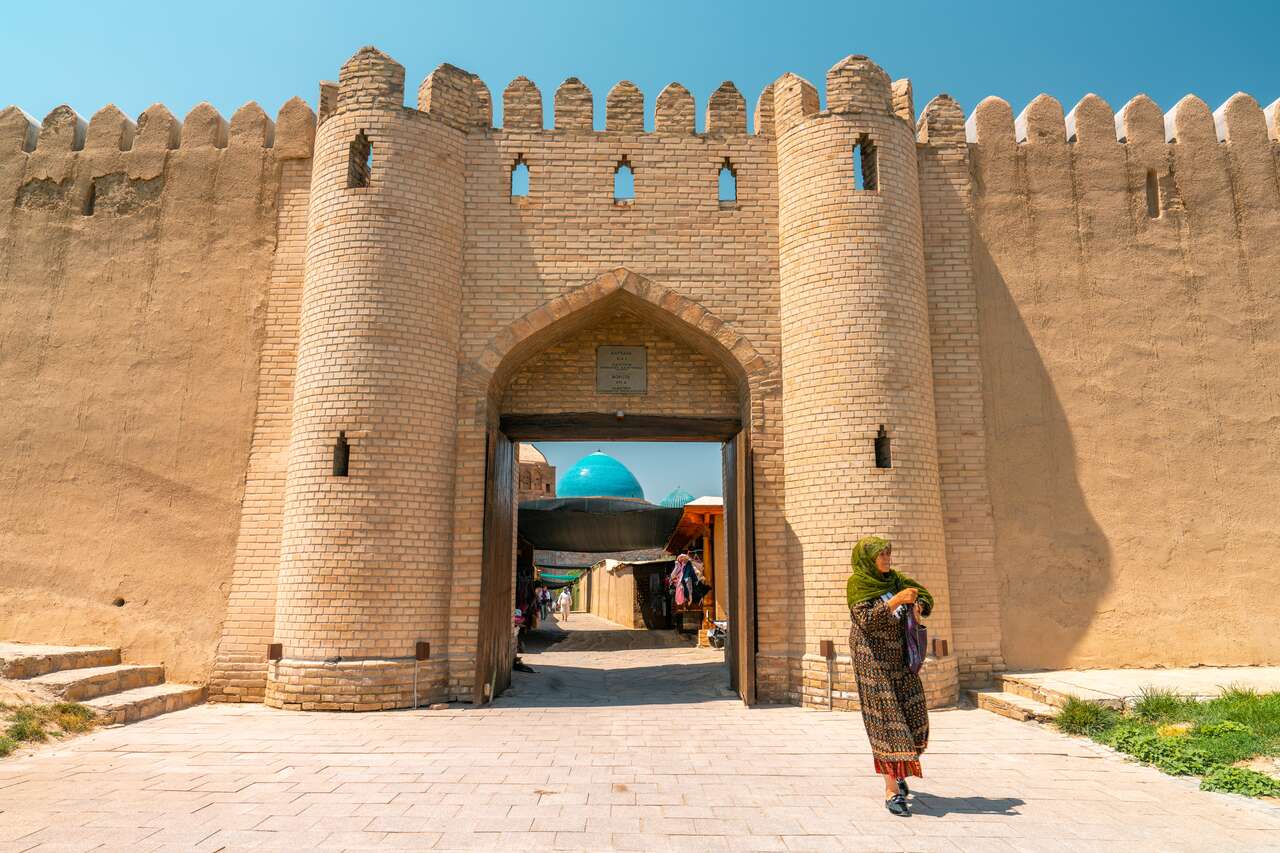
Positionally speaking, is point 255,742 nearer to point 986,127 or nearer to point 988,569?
point 988,569

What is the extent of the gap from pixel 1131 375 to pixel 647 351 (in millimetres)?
5733

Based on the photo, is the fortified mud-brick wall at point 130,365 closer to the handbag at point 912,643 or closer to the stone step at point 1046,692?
the handbag at point 912,643

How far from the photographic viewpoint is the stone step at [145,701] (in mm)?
7262

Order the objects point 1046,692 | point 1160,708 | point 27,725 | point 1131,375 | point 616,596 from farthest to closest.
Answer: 1. point 616,596
2. point 1131,375
3. point 1046,692
4. point 1160,708
5. point 27,725

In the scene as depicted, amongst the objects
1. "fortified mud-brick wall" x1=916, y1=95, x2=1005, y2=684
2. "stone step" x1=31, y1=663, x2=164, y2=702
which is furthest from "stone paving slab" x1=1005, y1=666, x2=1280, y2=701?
"stone step" x1=31, y1=663, x2=164, y2=702

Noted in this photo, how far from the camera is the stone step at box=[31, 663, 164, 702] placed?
729 cm

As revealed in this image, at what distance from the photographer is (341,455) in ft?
28.2

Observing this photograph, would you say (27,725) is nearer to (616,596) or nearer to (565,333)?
(565,333)

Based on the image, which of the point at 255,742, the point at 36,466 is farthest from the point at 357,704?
the point at 36,466

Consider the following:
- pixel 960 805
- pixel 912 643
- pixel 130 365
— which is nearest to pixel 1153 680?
pixel 960 805

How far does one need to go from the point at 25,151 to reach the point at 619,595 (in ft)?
60.9

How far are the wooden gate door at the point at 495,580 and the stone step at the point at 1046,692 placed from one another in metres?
5.38

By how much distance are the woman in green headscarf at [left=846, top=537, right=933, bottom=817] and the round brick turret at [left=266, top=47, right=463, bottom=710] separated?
512 centimetres

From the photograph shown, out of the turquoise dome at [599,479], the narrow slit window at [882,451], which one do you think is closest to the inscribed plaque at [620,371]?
the narrow slit window at [882,451]
